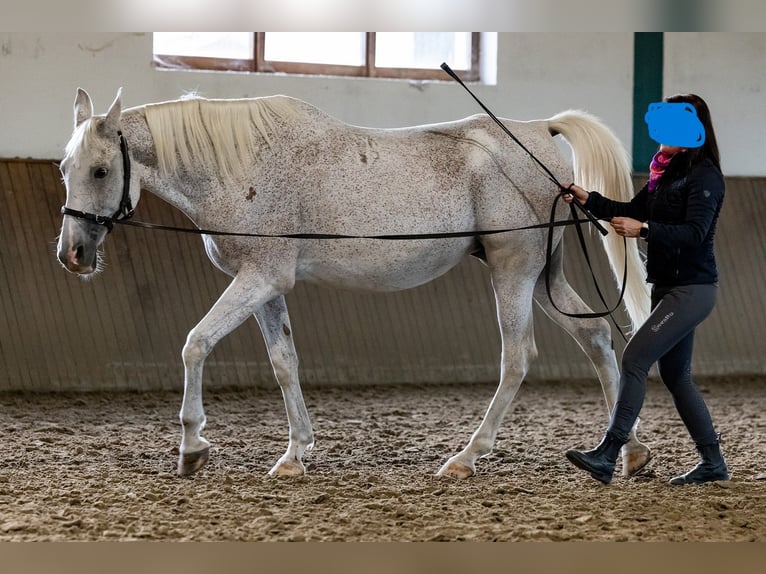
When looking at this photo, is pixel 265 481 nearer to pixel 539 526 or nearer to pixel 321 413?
pixel 539 526

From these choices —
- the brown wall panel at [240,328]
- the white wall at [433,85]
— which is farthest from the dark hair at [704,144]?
the white wall at [433,85]

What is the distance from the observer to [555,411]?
6.03 meters

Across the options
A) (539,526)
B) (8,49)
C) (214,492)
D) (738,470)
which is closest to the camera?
(539,526)

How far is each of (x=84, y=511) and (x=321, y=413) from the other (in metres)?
2.65

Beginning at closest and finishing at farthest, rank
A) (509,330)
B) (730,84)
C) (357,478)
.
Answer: (357,478), (509,330), (730,84)

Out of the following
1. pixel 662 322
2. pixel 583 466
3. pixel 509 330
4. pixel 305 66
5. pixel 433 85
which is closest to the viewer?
pixel 662 322

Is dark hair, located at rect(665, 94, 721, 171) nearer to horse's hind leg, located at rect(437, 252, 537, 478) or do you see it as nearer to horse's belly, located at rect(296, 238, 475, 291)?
horse's hind leg, located at rect(437, 252, 537, 478)

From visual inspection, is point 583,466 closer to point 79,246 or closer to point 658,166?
point 658,166

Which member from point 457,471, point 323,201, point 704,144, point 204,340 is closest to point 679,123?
point 704,144

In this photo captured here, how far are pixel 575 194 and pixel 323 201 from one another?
1066 millimetres

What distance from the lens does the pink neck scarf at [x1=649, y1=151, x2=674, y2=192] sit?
3.64 meters

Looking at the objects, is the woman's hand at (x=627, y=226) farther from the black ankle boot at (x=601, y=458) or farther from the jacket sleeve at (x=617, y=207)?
the black ankle boot at (x=601, y=458)

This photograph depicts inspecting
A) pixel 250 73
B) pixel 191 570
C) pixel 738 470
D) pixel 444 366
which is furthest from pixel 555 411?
pixel 191 570

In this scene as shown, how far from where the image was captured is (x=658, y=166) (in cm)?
369
